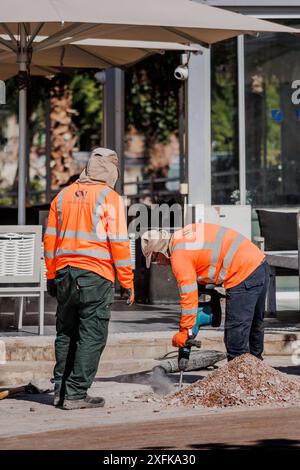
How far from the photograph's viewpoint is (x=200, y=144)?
14594 mm

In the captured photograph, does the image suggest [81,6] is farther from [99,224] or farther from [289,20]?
[289,20]

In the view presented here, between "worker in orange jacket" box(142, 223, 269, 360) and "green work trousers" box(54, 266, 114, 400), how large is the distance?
0.50 meters

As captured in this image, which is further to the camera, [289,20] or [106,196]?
Answer: [289,20]

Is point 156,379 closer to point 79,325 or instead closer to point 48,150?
point 79,325

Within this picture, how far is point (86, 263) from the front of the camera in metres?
8.45

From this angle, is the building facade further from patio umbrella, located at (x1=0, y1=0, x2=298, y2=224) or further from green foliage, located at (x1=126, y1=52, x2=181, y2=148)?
green foliage, located at (x1=126, y1=52, x2=181, y2=148)

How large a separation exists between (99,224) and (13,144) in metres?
21.8

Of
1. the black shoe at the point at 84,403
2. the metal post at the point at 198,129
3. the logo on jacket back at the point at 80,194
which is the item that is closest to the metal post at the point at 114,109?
the metal post at the point at 198,129

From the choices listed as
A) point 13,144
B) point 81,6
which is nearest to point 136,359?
point 81,6

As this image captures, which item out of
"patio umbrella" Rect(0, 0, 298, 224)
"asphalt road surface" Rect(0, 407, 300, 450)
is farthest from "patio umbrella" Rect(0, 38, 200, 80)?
"asphalt road surface" Rect(0, 407, 300, 450)

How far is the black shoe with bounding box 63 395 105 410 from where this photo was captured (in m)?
8.52
